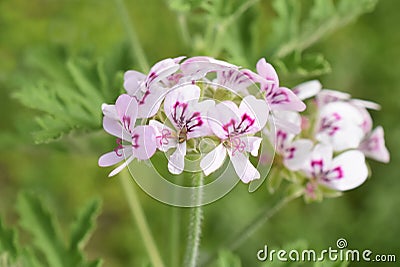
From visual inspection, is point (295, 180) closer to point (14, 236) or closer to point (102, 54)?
point (14, 236)

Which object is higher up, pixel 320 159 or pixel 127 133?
pixel 127 133

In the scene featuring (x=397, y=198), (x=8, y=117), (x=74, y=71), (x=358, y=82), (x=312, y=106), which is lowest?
(x=397, y=198)

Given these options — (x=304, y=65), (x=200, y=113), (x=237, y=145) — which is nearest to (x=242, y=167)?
(x=237, y=145)

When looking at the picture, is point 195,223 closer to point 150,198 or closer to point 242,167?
point 242,167

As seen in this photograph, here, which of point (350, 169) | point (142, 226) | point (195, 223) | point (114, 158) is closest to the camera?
point (114, 158)

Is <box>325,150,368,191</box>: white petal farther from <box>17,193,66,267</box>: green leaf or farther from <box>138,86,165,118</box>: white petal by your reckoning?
<box>17,193,66,267</box>: green leaf

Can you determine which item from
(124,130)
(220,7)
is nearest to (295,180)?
(220,7)

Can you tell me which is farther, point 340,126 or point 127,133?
point 340,126

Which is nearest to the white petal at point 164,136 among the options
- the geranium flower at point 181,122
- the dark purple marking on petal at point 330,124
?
the geranium flower at point 181,122
